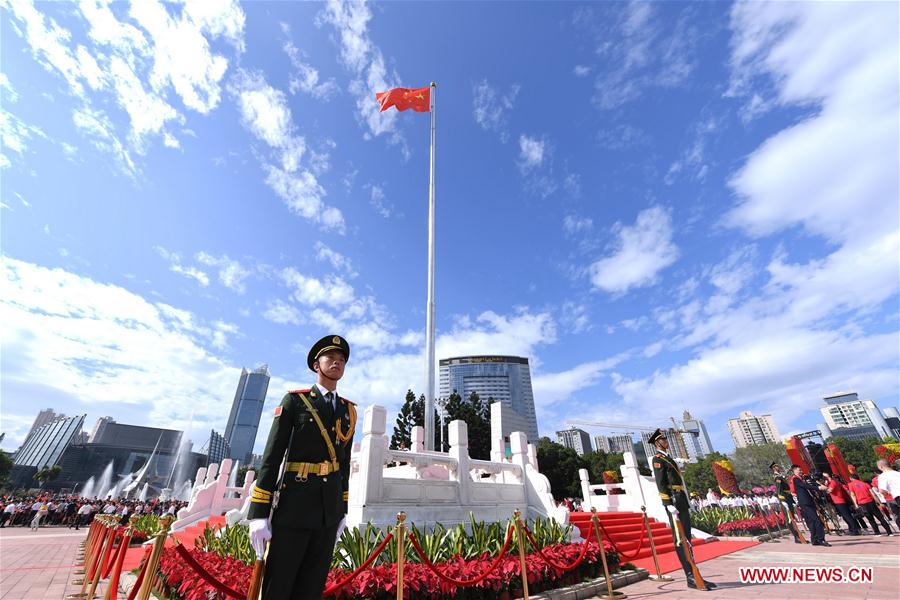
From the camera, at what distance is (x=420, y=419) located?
2431 cm

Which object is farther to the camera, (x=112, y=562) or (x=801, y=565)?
(x=801, y=565)

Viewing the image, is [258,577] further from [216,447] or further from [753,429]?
[753,429]

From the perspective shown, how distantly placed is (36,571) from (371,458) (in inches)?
311

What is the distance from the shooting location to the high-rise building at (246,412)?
567ft

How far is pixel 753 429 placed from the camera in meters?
148

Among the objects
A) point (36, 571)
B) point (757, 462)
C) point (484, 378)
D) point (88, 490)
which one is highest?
point (484, 378)

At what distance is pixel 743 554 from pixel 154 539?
40.8 ft

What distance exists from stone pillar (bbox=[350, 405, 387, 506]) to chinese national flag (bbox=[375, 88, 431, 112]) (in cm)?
A: 1544

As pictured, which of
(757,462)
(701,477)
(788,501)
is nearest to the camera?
(788,501)

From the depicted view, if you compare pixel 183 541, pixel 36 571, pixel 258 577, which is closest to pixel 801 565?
pixel 258 577

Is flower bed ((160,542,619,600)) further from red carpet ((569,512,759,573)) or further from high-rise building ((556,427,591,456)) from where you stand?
high-rise building ((556,427,591,456))

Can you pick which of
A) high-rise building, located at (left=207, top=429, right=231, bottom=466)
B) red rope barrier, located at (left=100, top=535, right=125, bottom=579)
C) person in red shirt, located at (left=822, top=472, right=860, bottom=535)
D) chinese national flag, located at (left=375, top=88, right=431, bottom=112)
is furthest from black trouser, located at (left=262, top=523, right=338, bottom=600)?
high-rise building, located at (left=207, top=429, right=231, bottom=466)

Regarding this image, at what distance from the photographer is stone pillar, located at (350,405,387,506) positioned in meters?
7.23

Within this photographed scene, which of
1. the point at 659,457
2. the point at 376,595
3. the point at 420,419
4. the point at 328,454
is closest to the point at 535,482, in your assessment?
the point at 659,457
